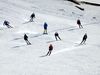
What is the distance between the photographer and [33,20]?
42250 millimetres

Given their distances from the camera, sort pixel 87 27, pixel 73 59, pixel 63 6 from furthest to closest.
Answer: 1. pixel 63 6
2. pixel 87 27
3. pixel 73 59

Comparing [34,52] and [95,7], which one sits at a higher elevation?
[95,7]

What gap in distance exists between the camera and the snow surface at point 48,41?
25750 millimetres

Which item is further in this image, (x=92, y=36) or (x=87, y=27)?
(x=87, y=27)

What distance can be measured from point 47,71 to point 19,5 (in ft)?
89.4

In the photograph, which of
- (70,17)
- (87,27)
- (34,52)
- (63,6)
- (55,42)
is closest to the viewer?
(34,52)

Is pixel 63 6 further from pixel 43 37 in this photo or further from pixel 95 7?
pixel 43 37

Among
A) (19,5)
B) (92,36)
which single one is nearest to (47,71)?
(92,36)

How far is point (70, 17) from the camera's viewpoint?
158ft

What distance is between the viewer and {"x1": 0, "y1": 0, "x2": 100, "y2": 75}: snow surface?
25.8m

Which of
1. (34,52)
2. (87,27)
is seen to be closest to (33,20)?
(87,27)

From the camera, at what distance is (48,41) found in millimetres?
33625

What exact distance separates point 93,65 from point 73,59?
210 centimetres

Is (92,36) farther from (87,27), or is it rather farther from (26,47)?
(26,47)
